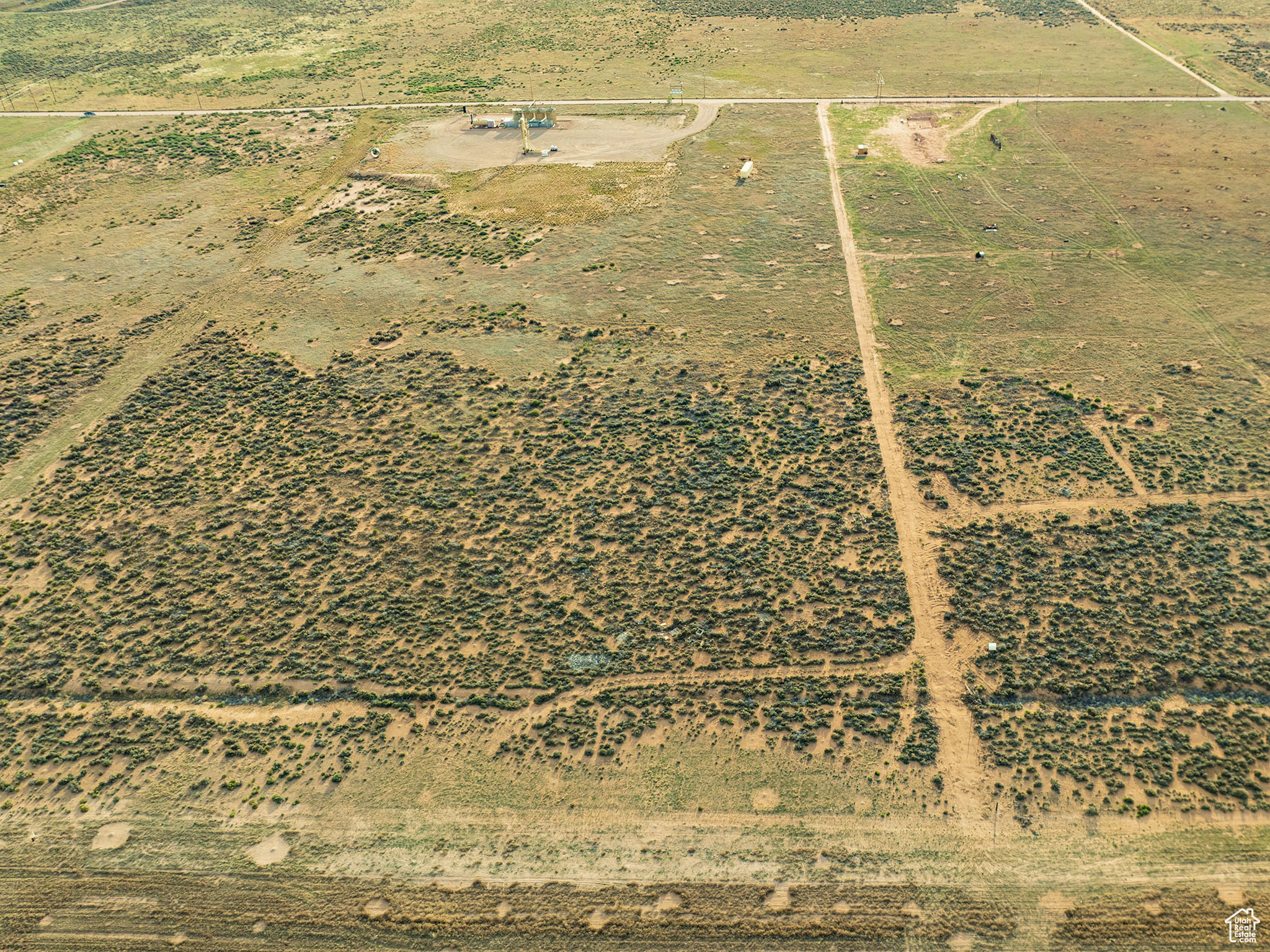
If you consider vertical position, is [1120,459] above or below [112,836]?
above

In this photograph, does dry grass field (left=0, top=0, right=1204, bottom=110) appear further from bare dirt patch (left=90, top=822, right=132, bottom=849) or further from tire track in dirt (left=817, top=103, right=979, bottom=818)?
bare dirt patch (left=90, top=822, right=132, bottom=849)

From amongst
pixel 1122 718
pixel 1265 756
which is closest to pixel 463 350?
pixel 1122 718

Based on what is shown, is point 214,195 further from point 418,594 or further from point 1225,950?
point 1225,950

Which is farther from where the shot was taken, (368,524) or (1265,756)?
(368,524)

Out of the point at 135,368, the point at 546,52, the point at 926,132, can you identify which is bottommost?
the point at 135,368

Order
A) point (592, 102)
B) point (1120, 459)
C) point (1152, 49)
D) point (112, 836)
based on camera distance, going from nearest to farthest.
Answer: point (112, 836), point (1120, 459), point (592, 102), point (1152, 49)

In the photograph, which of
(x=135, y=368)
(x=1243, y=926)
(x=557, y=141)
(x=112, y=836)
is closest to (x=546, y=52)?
(x=557, y=141)

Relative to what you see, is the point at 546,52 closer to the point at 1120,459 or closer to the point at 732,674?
the point at 1120,459
